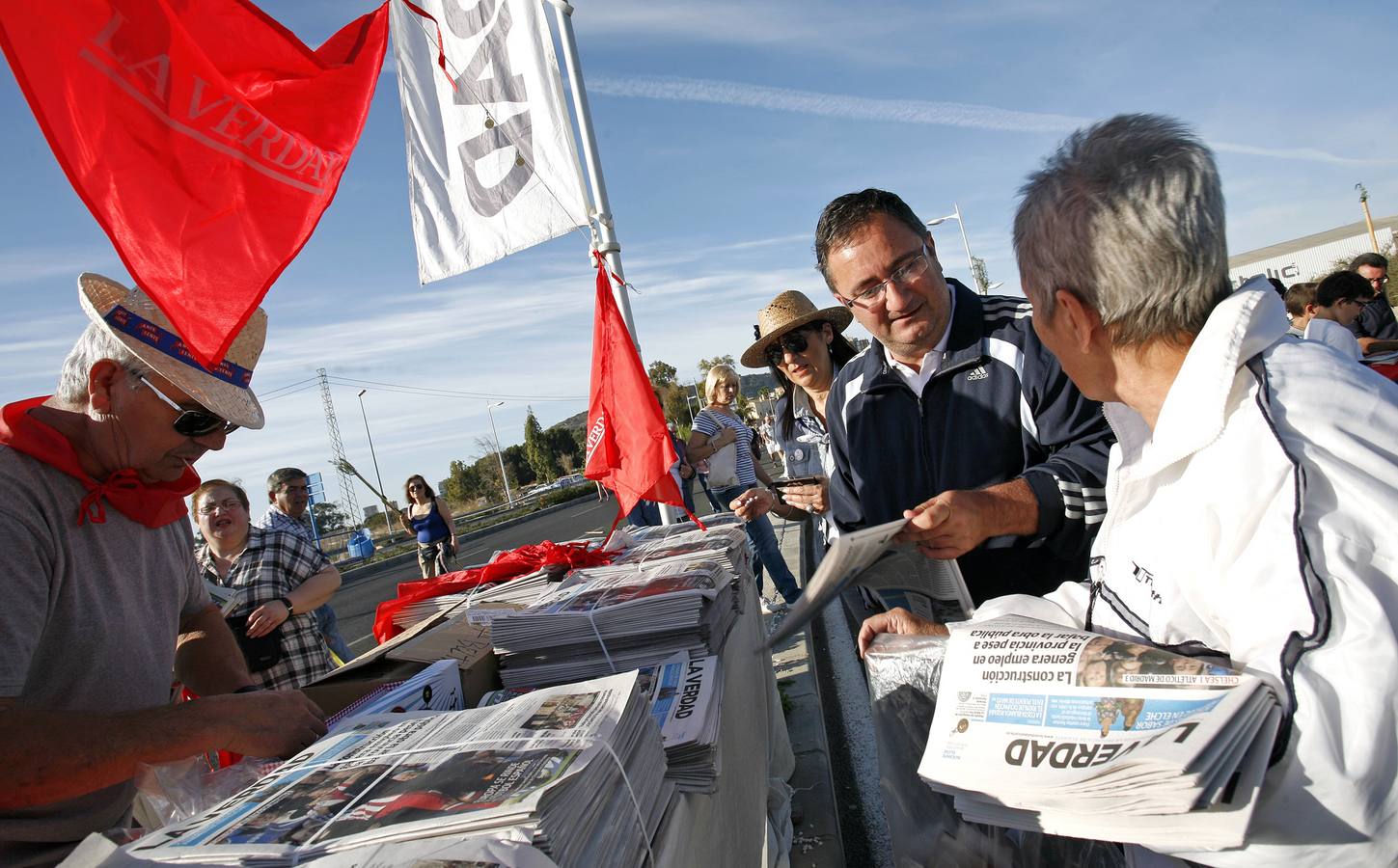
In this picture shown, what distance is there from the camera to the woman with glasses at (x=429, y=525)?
379 inches

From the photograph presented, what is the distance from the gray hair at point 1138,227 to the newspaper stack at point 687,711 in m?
0.99

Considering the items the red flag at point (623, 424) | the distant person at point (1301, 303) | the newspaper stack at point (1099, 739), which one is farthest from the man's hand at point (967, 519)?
the distant person at point (1301, 303)

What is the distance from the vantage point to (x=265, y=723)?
4.62 feet

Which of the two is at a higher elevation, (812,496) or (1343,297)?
(1343,297)

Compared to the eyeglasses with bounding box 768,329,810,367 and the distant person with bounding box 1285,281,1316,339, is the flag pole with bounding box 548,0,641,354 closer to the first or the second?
the eyeglasses with bounding box 768,329,810,367

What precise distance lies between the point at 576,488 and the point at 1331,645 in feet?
147

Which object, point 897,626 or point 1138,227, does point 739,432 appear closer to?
point 897,626

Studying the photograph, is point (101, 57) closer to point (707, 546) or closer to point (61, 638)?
point (61, 638)

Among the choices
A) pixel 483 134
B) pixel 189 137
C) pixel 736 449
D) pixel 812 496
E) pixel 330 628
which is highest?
pixel 483 134

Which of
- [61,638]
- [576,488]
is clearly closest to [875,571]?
[61,638]

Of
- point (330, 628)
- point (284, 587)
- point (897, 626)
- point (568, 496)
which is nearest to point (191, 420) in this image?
point (897, 626)

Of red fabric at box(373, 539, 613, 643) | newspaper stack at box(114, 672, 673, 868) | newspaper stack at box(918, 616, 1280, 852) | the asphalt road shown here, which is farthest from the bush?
newspaper stack at box(918, 616, 1280, 852)

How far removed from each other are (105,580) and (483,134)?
337cm

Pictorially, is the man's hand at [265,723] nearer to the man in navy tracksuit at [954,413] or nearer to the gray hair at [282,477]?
the man in navy tracksuit at [954,413]
